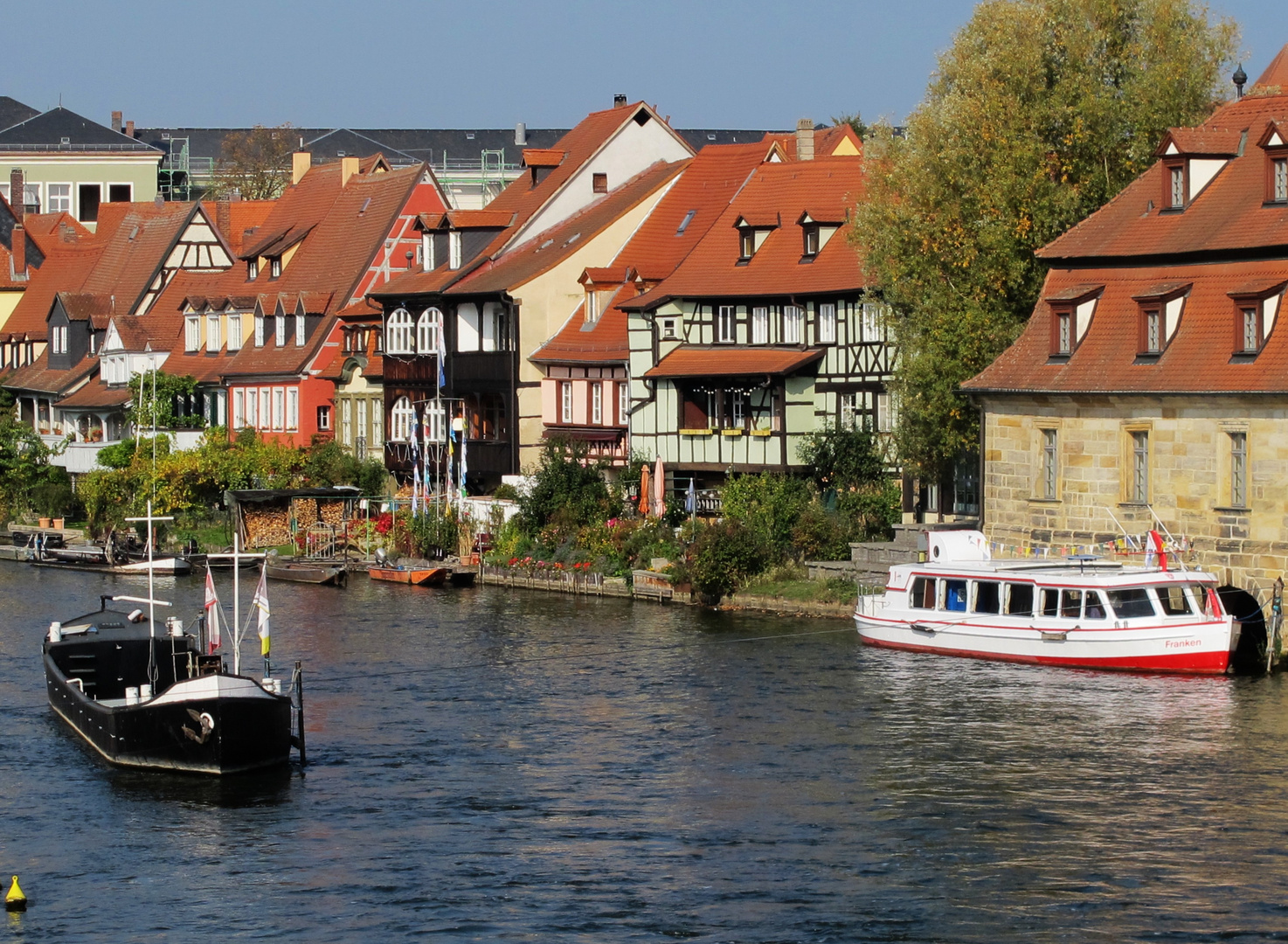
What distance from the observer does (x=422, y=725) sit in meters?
40.2

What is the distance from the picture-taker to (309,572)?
216 feet

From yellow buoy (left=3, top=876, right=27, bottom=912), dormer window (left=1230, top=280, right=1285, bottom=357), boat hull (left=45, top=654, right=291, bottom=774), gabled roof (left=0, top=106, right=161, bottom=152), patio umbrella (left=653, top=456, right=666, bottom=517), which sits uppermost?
gabled roof (left=0, top=106, right=161, bottom=152)

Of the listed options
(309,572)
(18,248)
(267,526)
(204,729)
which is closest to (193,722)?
(204,729)

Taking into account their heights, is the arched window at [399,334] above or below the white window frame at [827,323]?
above

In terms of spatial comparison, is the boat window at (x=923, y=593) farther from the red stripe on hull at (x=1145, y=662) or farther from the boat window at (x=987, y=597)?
the red stripe on hull at (x=1145, y=662)

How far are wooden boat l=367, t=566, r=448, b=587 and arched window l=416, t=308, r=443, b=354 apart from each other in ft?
38.5

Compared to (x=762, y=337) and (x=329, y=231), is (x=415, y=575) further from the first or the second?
(x=329, y=231)

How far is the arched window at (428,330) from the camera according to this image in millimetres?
74938

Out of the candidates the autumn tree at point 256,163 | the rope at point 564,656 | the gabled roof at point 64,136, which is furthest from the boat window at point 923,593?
the gabled roof at point 64,136

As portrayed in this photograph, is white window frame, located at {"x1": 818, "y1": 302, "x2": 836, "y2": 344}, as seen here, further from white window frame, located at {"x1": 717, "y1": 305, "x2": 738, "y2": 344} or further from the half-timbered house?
white window frame, located at {"x1": 717, "y1": 305, "x2": 738, "y2": 344}

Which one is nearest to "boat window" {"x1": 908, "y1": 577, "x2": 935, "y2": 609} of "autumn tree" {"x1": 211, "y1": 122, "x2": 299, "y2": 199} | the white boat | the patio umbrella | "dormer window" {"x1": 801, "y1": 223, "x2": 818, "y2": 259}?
the white boat

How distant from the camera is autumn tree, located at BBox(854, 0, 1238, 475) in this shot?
51250mm

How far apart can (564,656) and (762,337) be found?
1760cm

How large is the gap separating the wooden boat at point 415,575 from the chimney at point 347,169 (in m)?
31.2
